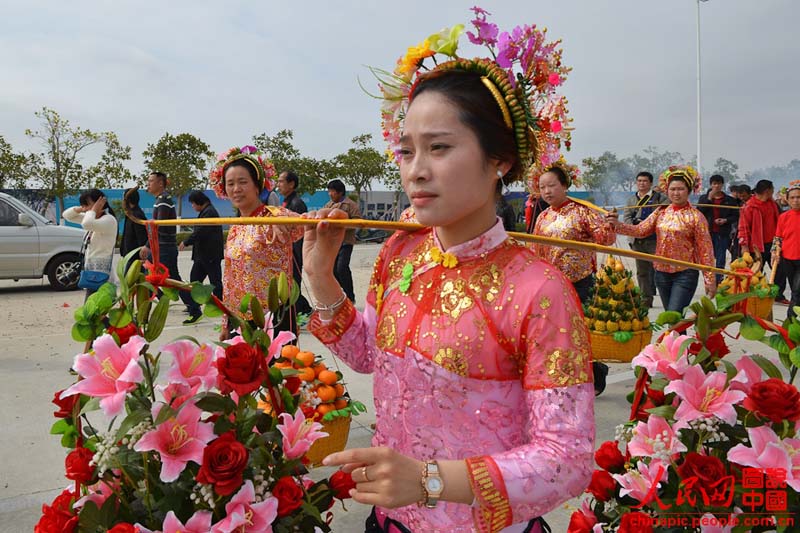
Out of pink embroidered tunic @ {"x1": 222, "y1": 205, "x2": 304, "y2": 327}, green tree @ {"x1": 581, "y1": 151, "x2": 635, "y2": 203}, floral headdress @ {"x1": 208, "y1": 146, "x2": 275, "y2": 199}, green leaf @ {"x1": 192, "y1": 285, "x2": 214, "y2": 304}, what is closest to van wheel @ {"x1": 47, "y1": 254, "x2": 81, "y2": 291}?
floral headdress @ {"x1": 208, "y1": 146, "x2": 275, "y2": 199}

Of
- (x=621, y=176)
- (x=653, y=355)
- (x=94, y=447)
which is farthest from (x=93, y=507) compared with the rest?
(x=621, y=176)

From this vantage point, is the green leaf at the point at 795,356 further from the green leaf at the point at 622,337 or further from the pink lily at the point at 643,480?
the green leaf at the point at 622,337

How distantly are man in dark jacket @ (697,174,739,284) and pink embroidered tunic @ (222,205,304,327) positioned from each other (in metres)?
8.61

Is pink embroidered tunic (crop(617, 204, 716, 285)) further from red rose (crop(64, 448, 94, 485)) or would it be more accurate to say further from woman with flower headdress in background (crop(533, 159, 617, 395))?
red rose (crop(64, 448, 94, 485))

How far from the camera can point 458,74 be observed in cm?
138

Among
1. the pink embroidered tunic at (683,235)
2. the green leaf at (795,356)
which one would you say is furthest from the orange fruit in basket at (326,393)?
the pink embroidered tunic at (683,235)

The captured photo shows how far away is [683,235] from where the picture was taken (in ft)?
18.1

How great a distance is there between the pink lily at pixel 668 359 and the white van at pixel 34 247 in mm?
10690

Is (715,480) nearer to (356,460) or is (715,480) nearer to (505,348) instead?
(505,348)

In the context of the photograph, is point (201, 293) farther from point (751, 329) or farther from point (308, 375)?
point (308, 375)

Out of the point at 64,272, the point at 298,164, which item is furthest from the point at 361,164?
the point at 64,272

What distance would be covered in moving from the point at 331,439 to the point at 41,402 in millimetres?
2536

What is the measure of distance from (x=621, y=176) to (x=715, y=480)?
47923 millimetres

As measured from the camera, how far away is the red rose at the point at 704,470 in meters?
1.57
